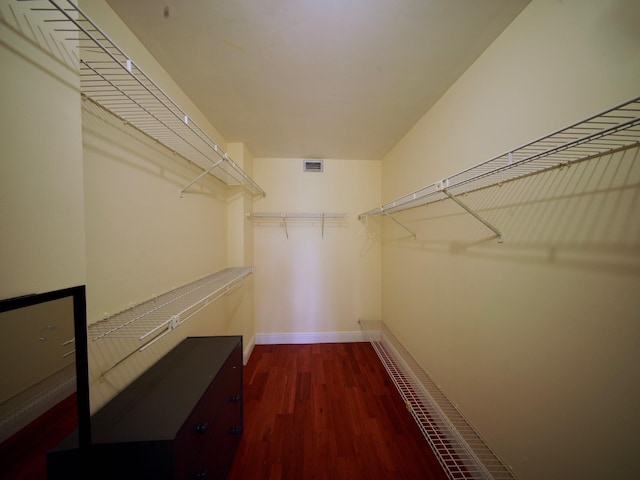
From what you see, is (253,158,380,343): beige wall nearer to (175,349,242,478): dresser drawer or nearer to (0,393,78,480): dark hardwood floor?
(175,349,242,478): dresser drawer

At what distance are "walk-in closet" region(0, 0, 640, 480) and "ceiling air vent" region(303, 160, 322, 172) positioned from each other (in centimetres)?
58

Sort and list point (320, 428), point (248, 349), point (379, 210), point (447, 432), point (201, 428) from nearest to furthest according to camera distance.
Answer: point (201, 428) < point (447, 432) < point (320, 428) < point (379, 210) < point (248, 349)

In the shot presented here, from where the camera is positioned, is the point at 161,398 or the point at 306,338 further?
the point at 306,338

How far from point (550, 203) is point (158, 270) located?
193cm

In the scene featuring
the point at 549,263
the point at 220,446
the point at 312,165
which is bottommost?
the point at 220,446

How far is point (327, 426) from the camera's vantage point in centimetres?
144

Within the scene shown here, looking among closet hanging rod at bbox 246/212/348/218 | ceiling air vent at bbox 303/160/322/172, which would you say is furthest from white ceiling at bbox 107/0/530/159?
closet hanging rod at bbox 246/212/348/218

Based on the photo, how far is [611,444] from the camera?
2.03 feet

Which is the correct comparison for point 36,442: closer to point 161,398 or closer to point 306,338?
point 161,398

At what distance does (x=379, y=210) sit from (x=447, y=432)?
5.47 ft

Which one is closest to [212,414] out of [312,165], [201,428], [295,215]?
[201,428]

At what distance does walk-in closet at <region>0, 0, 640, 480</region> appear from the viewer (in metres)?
0.57

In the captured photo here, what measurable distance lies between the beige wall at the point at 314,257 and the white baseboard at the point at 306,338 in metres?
0.01

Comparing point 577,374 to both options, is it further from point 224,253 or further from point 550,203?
point 224,253
